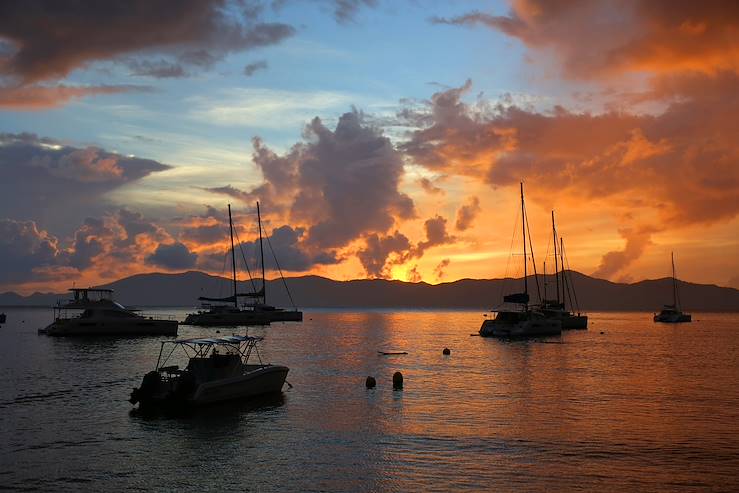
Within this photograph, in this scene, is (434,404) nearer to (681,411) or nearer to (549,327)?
(681,411)

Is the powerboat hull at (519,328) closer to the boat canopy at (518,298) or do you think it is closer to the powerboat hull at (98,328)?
the boat canopy at (518,298)

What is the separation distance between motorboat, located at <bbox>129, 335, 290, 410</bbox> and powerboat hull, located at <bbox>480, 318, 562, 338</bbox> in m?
67.1

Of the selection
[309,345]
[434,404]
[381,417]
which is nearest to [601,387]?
[434,404]

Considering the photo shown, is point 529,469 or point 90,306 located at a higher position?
point 90,306

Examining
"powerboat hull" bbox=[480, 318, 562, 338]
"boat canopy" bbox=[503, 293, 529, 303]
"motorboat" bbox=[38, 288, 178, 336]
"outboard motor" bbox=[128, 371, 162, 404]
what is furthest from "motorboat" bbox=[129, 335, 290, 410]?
"boat canopy" bbox=[503, 293, 529, 303]

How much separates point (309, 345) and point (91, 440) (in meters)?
64.7

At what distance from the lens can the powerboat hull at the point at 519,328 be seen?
105375 millimetres

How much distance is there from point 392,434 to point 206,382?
39.8 feet

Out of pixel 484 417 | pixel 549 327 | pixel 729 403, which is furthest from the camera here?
pixel 549 327

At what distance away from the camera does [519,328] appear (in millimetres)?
105688

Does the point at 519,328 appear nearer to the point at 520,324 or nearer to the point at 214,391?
the point at 520,324

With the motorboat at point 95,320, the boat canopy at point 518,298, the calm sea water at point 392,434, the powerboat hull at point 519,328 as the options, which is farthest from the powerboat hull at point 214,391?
the boat canopy at point 518,298

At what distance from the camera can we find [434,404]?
40344 millimetres

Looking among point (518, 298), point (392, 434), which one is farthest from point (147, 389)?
point (518, 298)
